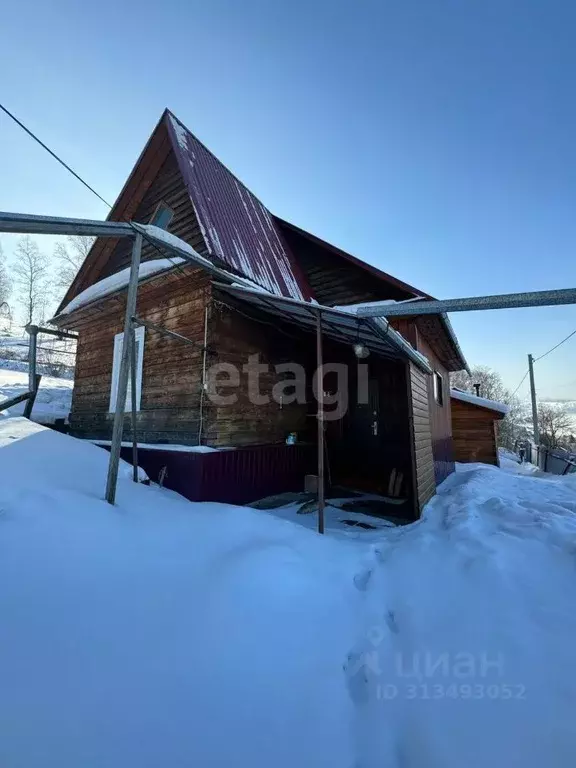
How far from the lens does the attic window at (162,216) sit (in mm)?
7929

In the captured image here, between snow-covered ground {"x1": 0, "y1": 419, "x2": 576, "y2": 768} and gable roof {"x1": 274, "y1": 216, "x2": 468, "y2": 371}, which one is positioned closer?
snow-covered ground {"x1": 0, "y1": 419, "x2": 576, "y2": 768}

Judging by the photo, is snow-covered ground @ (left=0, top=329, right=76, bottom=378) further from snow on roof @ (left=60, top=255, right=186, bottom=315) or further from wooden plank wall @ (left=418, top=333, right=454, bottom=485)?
wooden plank wall @ (left=418, top=333, right=454, bottom=485)

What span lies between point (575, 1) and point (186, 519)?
385 inches

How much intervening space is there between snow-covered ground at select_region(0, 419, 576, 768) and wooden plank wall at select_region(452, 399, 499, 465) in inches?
447

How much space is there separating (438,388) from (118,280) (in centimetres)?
923

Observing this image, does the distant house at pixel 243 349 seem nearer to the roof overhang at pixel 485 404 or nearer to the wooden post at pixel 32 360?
the wooden post at pixel 32 360

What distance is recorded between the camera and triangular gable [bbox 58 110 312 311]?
273 inches

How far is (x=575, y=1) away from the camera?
5.57 metres

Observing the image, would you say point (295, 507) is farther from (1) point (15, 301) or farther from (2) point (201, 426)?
(1) point (15, 301)

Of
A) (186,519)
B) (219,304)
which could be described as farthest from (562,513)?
(219,304)

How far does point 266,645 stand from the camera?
7.51 feet

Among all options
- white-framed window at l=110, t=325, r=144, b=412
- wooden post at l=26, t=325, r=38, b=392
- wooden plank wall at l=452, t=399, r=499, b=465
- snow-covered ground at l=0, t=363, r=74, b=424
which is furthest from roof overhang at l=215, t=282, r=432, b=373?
wooden plank wall at l=452, t=399, r=499, b=465

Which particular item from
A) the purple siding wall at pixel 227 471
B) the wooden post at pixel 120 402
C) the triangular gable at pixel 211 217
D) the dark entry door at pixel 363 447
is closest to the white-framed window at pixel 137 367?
the purple siding wall at pixel 227 471

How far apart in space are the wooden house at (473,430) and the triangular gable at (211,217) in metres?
9.01
